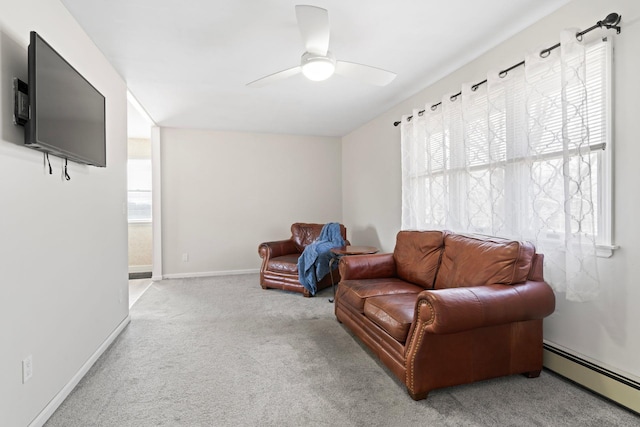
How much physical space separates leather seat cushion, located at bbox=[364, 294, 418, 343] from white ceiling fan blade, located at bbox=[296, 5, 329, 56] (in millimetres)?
1732

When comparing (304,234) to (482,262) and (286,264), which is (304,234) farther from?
(482,262)

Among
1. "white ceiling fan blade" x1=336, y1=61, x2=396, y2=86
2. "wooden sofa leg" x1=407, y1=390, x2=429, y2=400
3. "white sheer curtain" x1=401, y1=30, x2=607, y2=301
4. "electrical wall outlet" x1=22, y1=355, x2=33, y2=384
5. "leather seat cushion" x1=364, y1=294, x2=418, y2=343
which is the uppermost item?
"white ceiling fan blade" x1=336, y1=61, x2=396, y2=86

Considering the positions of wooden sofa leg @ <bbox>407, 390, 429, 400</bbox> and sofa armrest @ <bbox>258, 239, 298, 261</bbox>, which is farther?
sofa armrest @ <bbox>258, 239, 298, 261</bbox>

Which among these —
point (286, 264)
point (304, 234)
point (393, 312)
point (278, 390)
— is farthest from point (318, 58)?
point (304, 234)

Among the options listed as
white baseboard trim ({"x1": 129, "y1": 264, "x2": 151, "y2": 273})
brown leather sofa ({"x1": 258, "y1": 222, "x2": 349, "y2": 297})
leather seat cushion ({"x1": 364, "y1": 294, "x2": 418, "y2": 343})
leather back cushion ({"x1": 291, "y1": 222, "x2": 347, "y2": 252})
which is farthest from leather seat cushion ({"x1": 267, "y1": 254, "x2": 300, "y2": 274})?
white baseboard trim ({"x1": 129, "y1": 264, "x2": 151, "y2": 273})

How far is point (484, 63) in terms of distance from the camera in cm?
280

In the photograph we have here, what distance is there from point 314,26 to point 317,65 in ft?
0.90

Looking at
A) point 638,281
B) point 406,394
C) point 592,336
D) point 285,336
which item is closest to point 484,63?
point 638,281

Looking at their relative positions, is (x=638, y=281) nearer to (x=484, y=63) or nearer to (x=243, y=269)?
(x=484, y=63)

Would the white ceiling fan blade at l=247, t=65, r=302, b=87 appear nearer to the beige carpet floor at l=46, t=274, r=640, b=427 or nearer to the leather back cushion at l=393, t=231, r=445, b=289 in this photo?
the leather back cushion at l=393, t=231, r=445, b=289

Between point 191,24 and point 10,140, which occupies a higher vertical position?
point 191,24

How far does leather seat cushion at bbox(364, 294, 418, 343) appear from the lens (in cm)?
201

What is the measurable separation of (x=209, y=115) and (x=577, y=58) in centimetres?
411

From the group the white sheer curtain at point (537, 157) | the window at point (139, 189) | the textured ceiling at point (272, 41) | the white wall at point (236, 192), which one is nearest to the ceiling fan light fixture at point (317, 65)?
the textured ceiling at point (272, 41)
